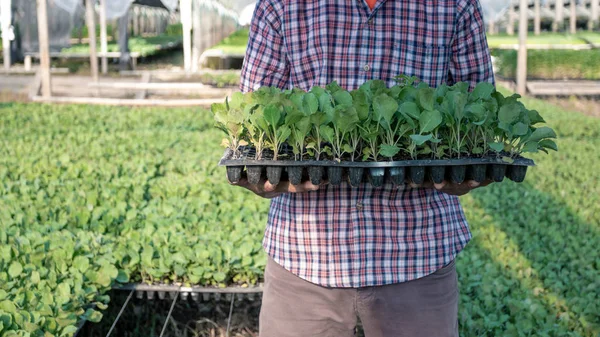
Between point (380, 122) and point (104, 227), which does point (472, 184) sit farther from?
point (104, 227)

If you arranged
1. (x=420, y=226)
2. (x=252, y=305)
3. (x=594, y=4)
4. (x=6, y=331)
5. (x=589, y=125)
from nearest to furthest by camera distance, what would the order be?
(x=420, y=226), (x=6, y=331), (x=252, y=305), (x=589, y=125), (x=594, y=4)

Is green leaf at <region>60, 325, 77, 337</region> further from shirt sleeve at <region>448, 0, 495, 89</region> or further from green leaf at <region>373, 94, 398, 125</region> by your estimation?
shirt sleeve at <region>448, 0, 495, 89</region>

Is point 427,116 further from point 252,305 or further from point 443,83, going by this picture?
A: point 252,305

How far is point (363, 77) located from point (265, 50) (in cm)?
28

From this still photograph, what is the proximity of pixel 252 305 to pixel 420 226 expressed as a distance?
2.23m

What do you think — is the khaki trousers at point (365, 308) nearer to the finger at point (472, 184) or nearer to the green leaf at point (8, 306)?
the finger at point (472, 184)

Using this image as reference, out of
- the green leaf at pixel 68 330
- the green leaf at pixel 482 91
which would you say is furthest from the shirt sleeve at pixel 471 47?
the green leaf at pixel 68 330

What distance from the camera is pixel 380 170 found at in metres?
1.85

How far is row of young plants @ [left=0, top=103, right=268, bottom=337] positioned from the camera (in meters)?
3.40

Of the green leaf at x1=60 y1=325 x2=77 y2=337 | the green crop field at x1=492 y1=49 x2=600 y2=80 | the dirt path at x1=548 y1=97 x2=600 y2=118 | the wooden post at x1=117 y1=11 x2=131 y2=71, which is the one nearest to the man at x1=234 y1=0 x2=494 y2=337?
the green leaf at x1=60 y1=325 x2=77 y2=337

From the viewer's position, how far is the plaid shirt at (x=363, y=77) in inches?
78.2

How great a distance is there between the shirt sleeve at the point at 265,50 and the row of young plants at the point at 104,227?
58.0 inches

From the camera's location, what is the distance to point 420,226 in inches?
78.7

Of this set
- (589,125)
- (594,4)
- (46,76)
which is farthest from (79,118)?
(594,4)
